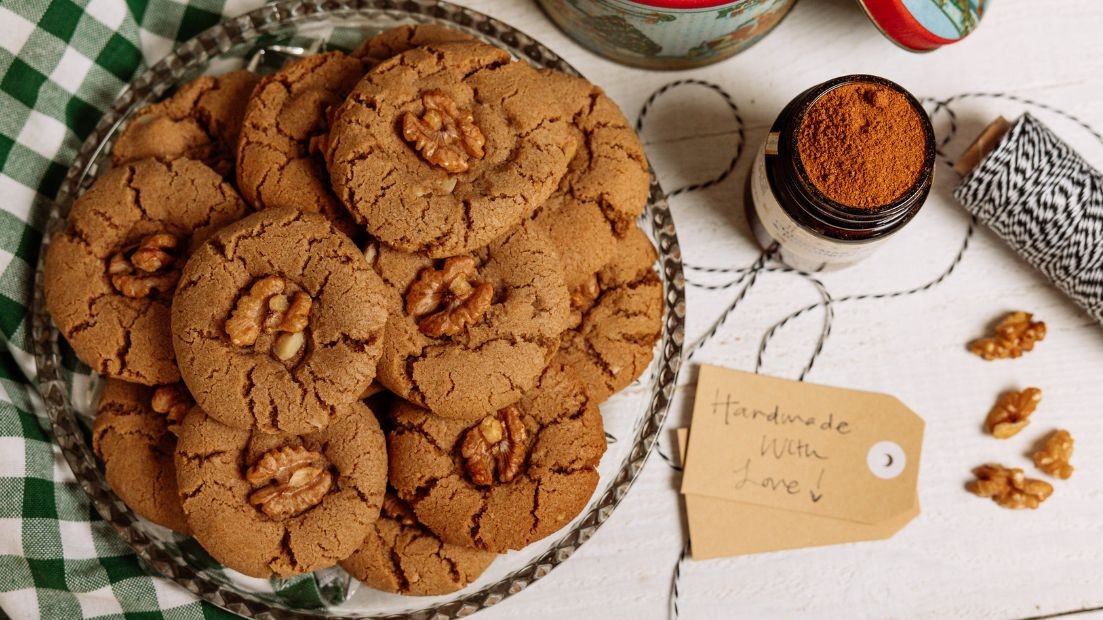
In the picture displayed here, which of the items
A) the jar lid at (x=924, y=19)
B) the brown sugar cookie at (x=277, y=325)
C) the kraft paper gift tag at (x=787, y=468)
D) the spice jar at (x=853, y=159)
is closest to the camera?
the brown sugar cookie at (x=277, y=325)

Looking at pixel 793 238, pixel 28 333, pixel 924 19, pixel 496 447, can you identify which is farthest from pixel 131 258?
pixel 924 19

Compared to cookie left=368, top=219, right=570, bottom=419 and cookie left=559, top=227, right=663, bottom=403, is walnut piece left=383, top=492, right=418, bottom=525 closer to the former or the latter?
cookie left=368, top=219, right=570, bottom=419

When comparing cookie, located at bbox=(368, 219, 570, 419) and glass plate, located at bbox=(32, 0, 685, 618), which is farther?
glass plate, located at bbox=(32, 0, 685, 618)

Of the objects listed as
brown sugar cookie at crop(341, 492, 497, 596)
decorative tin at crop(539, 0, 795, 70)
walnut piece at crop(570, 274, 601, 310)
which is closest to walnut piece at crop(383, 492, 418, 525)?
brown sugar cookie at crop(341, 492, 497, 596)

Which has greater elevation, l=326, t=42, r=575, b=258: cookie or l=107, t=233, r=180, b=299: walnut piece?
l=326, t=42, r=575, b=258: cookie

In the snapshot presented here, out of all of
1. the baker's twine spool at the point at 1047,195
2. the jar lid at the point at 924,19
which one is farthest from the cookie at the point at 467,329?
the baker's twine spool at the point at 1047,195

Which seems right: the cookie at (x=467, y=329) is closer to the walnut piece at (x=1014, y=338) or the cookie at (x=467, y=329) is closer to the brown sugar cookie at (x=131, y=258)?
the brown sugar cookie at (x=131, y=258)

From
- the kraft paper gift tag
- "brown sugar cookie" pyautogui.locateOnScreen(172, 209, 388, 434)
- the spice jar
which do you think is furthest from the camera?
the kraft paper gift tag
